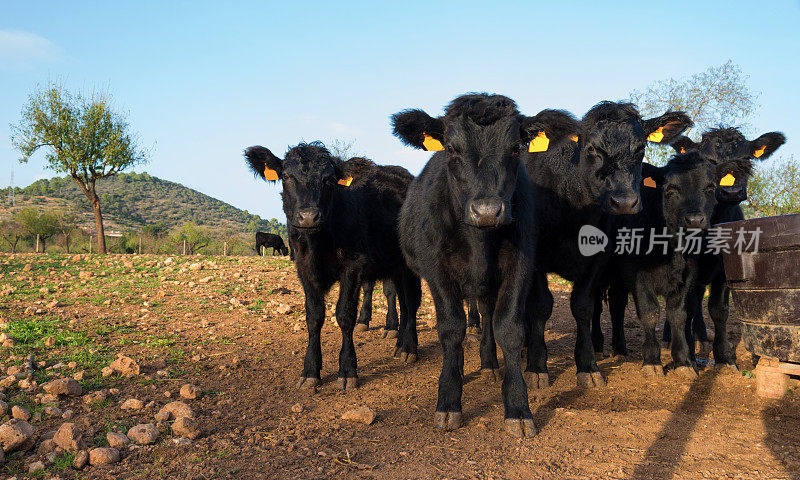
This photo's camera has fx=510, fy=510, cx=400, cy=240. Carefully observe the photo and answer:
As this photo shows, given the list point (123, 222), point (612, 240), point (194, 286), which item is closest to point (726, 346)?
point (612, 240)

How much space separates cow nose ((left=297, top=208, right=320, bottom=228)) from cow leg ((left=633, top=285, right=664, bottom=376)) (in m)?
3.71

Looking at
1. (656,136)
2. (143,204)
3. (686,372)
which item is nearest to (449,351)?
(686,372)

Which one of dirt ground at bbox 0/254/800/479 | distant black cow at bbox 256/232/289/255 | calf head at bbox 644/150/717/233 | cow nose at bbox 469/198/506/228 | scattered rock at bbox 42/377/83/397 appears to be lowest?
dirt ground at bbox 0/254/800/479

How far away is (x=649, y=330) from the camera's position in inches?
223

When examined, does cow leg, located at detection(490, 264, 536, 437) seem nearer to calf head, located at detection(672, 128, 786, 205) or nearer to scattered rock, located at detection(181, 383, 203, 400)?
scattered rock, located at detection(181, 383, 203, 400)

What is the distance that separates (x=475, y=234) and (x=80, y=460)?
299 centimetres

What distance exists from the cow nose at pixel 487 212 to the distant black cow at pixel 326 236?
215 centimetres

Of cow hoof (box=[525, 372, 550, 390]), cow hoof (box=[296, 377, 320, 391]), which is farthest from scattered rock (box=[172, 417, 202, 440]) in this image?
cow hoof (box=[525, 372, 550, 390])

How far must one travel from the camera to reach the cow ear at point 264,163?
18.8ft

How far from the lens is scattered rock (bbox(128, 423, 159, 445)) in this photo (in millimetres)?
3277

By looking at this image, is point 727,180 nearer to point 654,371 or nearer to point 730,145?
point 730,145

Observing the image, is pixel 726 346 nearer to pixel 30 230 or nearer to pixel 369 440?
pixel 369 440

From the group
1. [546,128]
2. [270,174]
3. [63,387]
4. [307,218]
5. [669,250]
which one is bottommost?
[63,387]

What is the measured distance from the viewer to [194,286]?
1012 centimetres
